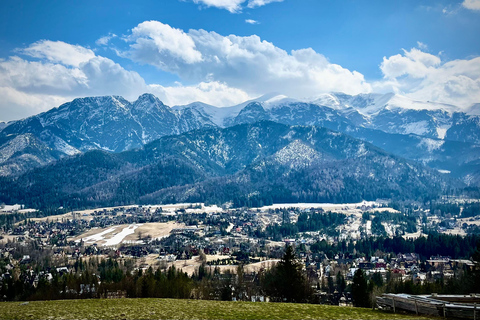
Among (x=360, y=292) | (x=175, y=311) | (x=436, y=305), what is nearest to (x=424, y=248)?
(x=360, y=292)

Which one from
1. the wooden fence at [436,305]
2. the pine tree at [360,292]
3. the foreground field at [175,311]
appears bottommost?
the pine tree at [360,292]

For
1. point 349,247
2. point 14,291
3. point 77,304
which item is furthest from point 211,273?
point 77,304

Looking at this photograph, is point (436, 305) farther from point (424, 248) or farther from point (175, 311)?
point (424, 248)

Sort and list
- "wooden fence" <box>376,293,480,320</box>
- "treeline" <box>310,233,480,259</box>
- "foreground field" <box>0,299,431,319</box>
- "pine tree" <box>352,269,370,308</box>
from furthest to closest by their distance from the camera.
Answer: "treeline" <box>310,233,480,259</box>, "pine tree" <box>352,269,370,308</box>, "foreground field" <box>0,299,431,319</box>, "wooden fence" <box>376,293,480,320</box>

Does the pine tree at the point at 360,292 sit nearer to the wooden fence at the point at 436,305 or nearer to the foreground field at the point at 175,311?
the foreground field at the point at 175,311

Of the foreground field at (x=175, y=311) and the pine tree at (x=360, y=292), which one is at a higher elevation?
the foreground field at (x=175, y=311)

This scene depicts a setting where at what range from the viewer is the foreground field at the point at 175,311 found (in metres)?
30.8

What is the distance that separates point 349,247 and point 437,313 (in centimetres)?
17653

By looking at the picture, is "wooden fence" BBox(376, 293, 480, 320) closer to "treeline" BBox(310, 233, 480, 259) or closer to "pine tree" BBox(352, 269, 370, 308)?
"pine tree" BBox(352, 269, 370, 308)

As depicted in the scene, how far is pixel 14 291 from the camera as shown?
3553 inches

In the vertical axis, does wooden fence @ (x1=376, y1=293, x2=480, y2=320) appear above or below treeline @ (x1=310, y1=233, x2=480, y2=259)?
above

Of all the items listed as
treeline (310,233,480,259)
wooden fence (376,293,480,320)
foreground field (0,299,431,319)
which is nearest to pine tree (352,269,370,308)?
foreground field (0,299,431,319)

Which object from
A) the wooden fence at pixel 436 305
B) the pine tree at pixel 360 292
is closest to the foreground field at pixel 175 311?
the wooden fence at pixel 436 305

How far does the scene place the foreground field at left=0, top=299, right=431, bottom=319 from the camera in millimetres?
30797
